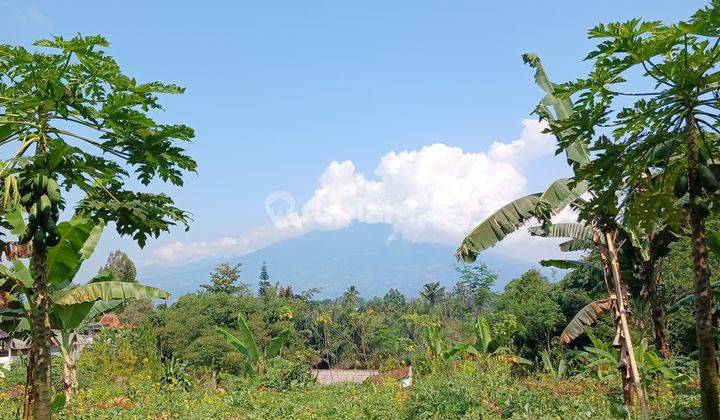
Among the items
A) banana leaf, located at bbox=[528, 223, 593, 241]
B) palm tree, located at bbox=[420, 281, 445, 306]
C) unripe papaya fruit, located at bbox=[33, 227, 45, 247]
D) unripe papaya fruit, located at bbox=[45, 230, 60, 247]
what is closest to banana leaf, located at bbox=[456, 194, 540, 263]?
banana leaf, located at bbox=[528, 223, 593, 241]

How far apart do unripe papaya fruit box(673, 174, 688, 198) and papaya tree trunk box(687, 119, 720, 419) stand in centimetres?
4

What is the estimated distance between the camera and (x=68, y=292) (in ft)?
34.1

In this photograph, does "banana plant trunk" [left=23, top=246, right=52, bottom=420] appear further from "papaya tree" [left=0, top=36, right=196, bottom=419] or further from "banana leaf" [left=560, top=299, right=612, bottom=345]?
"banana leaf" [left=560, top=299, right=612, bottom=345]

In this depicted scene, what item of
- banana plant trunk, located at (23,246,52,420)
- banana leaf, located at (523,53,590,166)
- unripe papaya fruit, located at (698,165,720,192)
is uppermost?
banana leaf, located at (523,53,590,166)

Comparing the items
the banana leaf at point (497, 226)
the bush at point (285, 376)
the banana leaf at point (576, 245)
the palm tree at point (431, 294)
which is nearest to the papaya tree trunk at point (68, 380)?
the bush at point (285, 376)

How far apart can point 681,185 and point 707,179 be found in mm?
210

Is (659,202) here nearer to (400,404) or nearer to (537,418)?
(537,418)

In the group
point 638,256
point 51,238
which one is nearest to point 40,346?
point 51,238

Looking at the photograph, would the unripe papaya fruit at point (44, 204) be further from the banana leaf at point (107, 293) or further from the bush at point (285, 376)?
the bush at point (285, 376)

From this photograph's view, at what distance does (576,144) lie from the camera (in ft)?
30.2

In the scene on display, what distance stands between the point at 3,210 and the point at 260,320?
30.2 metres

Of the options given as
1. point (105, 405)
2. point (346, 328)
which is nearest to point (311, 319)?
point (346, 328)

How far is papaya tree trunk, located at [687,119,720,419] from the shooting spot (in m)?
4.29

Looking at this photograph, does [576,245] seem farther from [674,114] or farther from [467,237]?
[674,114]
